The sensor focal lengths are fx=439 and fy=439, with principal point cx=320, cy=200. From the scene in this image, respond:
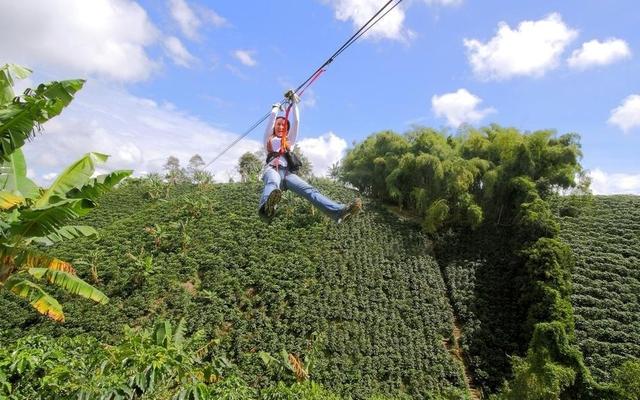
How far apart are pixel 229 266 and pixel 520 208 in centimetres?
1171

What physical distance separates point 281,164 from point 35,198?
3230 mm

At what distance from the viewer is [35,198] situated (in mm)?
5695

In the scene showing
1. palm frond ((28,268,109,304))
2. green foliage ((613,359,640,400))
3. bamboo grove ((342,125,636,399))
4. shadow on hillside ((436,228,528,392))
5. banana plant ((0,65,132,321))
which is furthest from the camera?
shadow on hillside ((436,228,528,392))

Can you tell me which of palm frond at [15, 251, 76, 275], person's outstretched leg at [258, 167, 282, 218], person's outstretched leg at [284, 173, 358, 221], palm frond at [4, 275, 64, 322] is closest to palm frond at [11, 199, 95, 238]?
palm frond at [15, 251, 76, 275]

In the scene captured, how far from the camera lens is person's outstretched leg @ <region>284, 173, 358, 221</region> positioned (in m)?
4.94

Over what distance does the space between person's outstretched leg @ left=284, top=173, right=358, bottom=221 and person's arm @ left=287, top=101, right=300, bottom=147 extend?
50 centimetres

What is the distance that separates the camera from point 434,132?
2266 centimetres

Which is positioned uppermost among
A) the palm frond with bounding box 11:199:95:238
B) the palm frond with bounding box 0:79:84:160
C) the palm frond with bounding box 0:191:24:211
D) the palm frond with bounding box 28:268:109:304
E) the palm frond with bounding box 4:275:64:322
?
the palm frond with bounding box 0:79:84:160

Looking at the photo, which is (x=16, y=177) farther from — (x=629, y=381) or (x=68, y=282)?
(x=629, y=381)

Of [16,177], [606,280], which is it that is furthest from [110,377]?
[606,280]

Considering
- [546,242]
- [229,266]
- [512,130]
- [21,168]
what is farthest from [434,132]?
[21,168]

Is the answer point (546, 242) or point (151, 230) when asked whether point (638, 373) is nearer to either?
point (546, 242)

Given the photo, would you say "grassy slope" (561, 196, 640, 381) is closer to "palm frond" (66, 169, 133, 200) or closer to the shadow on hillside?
the shadow on hillside

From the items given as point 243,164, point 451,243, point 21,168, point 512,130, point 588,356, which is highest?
point 243,164
